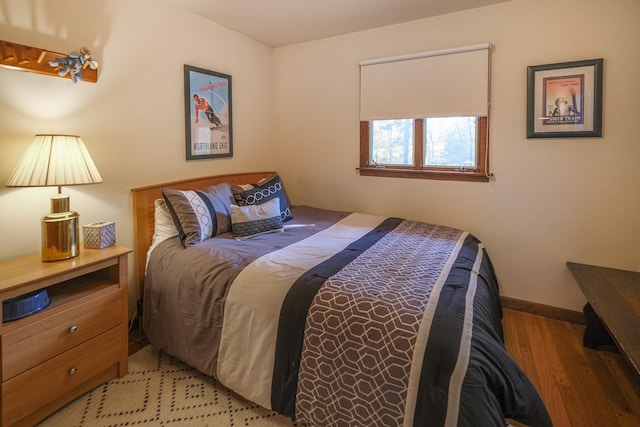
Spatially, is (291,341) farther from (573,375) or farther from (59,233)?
(573,375)

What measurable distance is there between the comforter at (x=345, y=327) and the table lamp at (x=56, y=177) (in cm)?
53

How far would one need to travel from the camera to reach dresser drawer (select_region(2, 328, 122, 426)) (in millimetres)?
1477

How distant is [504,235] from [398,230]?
2.91 ft

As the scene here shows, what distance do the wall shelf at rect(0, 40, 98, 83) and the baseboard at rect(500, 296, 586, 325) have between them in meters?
3.38

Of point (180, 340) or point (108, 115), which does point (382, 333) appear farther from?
point (108, 115)

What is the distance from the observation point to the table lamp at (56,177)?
67.1 inches

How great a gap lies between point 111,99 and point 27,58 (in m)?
0.49

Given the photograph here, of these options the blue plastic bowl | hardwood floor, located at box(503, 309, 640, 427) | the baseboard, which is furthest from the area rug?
the baseboard

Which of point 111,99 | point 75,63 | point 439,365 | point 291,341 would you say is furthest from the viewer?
point 111,99

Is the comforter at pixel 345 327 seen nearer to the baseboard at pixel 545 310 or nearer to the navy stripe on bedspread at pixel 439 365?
the navy stripe on bedspread at pixel 439 365

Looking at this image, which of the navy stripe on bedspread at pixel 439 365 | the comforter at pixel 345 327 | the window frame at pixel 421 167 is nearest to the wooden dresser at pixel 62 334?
the comforter at pixel 345 327

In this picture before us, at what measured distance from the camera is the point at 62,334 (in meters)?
1.66

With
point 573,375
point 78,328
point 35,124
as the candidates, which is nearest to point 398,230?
point 573,375

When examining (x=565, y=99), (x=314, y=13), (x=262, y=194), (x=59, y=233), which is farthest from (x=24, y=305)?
(x=565, y=99)
